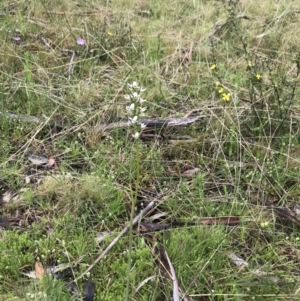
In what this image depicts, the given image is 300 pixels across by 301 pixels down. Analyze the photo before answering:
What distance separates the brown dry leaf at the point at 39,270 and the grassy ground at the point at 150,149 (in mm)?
23

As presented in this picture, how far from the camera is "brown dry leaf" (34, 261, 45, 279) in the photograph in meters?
2.04

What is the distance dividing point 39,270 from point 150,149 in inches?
37.1

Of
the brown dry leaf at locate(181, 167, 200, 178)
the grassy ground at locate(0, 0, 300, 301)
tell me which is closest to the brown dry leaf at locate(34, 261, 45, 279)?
the grassy ground at locate(0, 0, 300, 301)

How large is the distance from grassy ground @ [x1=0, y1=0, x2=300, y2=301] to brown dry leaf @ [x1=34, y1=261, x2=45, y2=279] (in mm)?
23

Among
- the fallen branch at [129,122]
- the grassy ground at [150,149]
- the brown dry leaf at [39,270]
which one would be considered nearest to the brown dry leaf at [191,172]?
the grassy ground at [150,149]

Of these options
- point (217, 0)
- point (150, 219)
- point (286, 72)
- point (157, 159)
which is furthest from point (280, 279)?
point (217, 0)

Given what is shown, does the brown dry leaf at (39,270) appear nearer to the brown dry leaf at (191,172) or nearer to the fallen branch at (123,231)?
the fallen branch at (123,231)

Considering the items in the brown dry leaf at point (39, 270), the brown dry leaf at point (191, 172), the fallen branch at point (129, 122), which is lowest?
the brown dry leaf at point (39, 270)

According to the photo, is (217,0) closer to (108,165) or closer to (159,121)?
(159,121)

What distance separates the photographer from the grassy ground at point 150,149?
2.09 meters

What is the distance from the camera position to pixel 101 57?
3557mm

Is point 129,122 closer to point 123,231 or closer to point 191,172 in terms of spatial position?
point 191,172

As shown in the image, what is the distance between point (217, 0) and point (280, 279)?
299cm

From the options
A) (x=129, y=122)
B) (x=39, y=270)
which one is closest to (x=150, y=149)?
(x=129, y=122)
